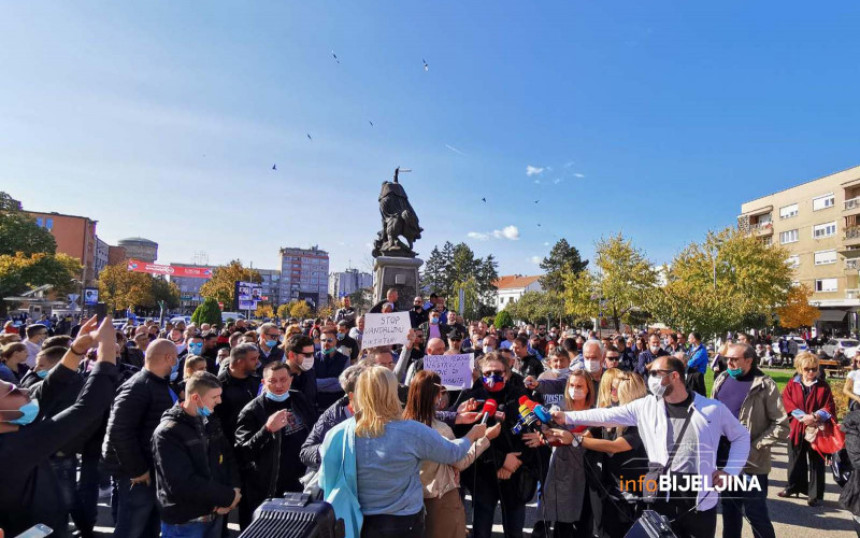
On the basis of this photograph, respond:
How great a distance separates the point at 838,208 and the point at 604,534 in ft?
178

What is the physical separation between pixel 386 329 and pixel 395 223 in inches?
440

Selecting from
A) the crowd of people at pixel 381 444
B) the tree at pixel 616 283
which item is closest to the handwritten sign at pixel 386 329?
the crowd of people at pixel 381 444

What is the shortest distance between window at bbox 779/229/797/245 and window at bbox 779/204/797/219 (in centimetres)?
159

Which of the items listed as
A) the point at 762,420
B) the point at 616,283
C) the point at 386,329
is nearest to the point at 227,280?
the point at 616,283

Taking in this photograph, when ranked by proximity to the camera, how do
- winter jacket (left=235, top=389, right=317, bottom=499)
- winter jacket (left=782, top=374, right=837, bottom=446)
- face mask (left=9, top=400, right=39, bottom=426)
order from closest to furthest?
face mask (left=9, top=400, right=39, bottom=426) < winter jacket (left=235, top=389, right=317, bottom=499) < winter jacket (left=782, top=374, right=837, bottom=446)

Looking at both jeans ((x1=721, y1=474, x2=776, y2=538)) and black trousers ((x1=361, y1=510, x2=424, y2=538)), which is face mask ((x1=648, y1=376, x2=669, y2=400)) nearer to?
jeans ((x1=721, y1=474, x2=776, y2=538))

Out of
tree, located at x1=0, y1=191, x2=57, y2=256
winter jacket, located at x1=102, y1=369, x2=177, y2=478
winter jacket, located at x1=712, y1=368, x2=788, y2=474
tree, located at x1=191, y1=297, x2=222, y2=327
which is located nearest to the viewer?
winter jacket, located at x1=102, y1=369, x2=177, y2=478

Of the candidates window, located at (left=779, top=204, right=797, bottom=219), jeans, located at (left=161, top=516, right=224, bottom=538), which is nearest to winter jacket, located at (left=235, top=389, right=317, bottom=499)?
jeans, located at (left=161, top=516, right=224, bottom=538)

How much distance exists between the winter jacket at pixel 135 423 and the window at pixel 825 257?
5702cm

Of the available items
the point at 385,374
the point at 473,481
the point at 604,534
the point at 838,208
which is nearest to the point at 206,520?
the point at 385,374

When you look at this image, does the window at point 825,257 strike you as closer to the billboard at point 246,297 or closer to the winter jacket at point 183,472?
the billboard at point 246,297

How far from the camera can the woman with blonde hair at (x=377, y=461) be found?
2775 mm

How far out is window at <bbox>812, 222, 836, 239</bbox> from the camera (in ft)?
150

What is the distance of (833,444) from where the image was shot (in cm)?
487
